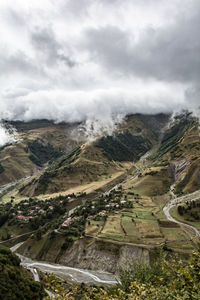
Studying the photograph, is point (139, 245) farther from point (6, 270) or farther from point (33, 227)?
point (33, 227)

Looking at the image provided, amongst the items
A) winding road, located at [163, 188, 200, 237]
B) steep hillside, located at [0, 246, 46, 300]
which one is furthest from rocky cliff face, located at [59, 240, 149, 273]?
winding road, located at [163, 188, 200, 237]

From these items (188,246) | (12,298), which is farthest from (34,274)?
(188,246)

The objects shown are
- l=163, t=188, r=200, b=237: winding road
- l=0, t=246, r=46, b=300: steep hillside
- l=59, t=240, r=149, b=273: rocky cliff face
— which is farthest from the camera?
l=163, t=188, r=200, b=237: winding road

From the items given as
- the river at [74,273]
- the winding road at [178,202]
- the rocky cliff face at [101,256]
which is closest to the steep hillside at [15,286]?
the river at [74,273]

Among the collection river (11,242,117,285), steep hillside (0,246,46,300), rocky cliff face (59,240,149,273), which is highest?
steep hillside (0,246,46,300)

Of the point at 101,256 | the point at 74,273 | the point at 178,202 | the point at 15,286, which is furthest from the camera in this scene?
the point at 178,202

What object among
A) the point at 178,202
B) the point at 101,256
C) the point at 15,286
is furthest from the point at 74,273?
the point at 178,202

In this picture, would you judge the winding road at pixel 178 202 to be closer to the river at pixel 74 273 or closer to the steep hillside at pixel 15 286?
the river at pixel 74 273

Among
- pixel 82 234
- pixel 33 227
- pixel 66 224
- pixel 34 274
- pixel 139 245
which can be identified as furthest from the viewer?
pixel 33 227

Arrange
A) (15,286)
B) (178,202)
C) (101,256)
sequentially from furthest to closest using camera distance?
1. (178,202)
2. (101,256)
3. (15,286)

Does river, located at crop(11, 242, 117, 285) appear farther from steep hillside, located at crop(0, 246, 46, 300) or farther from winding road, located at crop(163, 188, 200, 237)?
winding road, located at crop(163, 188, 200, 237)

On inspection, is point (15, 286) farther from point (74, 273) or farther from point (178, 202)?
point (178, 202)
